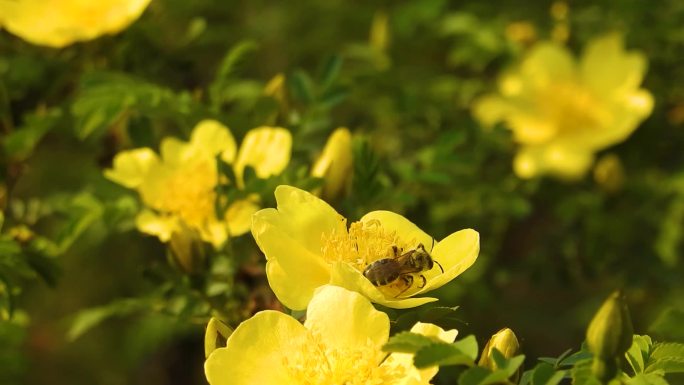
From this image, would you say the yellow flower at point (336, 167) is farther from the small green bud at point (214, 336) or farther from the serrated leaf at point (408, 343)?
the serrated leaf at point (408, 343)

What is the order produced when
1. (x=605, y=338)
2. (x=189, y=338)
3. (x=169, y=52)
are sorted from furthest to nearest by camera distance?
(x=189, y=338) < (x=169, y=52) < (x=605, y=338)

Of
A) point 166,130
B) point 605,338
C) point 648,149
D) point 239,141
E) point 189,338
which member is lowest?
point 189,338

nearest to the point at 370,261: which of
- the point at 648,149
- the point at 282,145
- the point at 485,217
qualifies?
the point at 282,145

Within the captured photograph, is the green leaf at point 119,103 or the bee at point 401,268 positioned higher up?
the bee at point 401,268

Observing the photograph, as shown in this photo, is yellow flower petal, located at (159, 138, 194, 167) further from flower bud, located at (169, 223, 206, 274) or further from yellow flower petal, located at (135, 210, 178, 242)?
flower bud, located at (169, 223, 206, 274)

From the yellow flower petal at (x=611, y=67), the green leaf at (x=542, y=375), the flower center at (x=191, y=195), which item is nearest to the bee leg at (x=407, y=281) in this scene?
the green leaf at (x=542, y=375)

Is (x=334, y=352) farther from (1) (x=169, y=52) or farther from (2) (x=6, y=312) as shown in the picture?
(1) (x=169, y=52)
